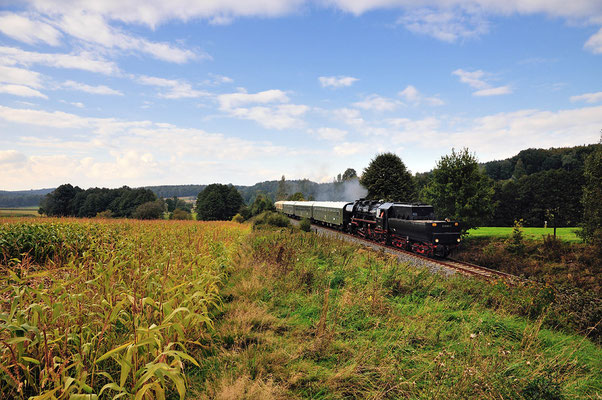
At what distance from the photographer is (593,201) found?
2331cm

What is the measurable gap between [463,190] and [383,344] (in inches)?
863

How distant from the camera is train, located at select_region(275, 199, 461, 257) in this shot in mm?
16688

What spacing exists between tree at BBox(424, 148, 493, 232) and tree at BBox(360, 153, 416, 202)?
1774 cm

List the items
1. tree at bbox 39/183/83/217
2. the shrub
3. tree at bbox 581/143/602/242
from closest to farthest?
tree at bbox 581/143/602/242, the shrub, tree at bbox 39/183/83/217

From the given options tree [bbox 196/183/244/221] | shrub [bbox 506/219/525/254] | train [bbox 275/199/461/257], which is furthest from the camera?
tree [bbox 196/183/244/221]

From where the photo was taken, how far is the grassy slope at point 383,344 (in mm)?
3834

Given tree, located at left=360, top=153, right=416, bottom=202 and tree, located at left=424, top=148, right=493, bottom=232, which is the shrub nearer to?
tree, located at left=424, top=148, right=493, bottom=232

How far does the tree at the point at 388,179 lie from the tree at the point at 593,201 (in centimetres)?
2015

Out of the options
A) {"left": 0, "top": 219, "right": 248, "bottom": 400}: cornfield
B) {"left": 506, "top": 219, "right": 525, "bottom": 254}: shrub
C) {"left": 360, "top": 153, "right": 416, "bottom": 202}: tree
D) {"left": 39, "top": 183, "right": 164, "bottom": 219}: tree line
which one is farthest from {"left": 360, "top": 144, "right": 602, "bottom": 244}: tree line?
{"left": 39, "top": 183, "right": 164, "bottom": 219}: tree line

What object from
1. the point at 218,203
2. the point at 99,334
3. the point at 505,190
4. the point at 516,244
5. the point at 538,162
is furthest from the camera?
the point at 538,162

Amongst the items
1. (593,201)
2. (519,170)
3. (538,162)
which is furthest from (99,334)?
(538,162)

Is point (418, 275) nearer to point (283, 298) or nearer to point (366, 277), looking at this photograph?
point (366, 277)

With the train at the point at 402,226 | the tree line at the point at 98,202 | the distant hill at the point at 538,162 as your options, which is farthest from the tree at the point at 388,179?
the distant hill at the point at 538,162

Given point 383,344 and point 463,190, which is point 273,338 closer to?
point 383,344
